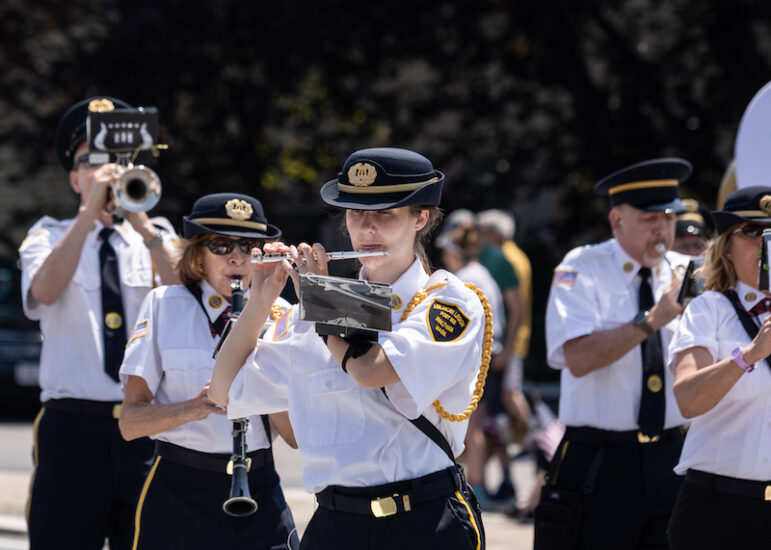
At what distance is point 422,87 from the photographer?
15.6 metres

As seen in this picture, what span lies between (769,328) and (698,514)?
754mm

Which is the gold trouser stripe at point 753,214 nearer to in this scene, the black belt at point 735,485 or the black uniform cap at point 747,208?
the black uniform cap at point 747,208

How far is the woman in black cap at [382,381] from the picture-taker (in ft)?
10.8

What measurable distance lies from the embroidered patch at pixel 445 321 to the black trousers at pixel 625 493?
5.62 feet

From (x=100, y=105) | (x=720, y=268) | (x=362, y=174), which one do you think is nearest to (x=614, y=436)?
(x=720, y=268)

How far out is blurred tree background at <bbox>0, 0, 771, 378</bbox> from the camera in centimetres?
1380

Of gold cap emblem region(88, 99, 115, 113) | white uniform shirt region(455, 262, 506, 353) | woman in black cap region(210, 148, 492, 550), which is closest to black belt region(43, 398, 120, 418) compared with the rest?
gold cap emblem region(88, 99, 115, 113)

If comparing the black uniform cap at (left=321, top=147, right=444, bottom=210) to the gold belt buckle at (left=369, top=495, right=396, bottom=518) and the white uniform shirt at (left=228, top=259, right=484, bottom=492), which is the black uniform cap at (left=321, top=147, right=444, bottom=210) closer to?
the white uniform shirt at (left=228, top=259, right=484, bottom=492)

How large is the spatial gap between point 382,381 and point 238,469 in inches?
38.7

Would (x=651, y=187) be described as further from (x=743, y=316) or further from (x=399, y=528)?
(x=399, y=528)

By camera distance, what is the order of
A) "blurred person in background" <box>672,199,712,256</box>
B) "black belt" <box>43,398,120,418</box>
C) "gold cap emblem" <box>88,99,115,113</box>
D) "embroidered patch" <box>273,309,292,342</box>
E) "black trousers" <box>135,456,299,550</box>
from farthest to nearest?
"blurred person in background" <box>672,199,712,256</box> < "gold cap emblem" <box>88,99,115,113</box> < "black belt" <box>43,398,120,418</box> < "black trousers" <box>135,456,299,550</box> < "embroidered patch" <box>273,309,292,342</box>

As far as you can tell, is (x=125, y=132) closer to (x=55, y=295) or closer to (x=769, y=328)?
(x=55, y=295)

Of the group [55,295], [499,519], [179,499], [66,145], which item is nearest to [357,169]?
[179,499]

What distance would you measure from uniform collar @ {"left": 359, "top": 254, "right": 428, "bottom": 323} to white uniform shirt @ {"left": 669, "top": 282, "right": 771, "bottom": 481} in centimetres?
115
